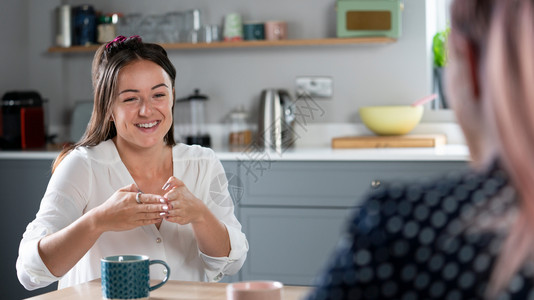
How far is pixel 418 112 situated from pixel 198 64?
1262 millimetres

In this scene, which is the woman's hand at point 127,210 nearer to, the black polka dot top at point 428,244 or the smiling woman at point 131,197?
the smiling woman at point 131,197

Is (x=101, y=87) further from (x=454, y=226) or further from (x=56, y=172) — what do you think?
(x=454, y=226)

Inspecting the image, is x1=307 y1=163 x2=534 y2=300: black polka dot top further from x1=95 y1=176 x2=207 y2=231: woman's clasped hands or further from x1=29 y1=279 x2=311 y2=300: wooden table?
x1=95 y1=176 x2=207 y2=231: woman's clasped hands

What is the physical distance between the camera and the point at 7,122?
3977mm

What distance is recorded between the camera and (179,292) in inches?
59.5

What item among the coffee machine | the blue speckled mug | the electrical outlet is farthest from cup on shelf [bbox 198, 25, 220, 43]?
the blue speckled mug

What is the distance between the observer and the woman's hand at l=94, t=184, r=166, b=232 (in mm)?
1665

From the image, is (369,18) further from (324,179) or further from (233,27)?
(324,179)

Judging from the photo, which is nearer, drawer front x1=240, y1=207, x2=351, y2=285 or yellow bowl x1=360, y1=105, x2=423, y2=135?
drawer front x1=240, y1=207, x2=351, y2=285

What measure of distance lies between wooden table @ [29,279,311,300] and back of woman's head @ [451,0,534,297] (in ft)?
2.81

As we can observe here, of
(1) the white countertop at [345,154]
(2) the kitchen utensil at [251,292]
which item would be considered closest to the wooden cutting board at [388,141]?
(1) the white countertop at [345,154]

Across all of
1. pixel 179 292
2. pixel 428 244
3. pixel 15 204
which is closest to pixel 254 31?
pixel 15 204

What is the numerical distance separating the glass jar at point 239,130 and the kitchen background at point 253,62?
78 millimetres

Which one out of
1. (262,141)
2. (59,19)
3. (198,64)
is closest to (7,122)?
(59,19)
